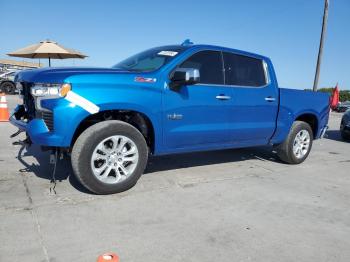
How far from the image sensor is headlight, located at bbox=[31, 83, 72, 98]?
140 inches

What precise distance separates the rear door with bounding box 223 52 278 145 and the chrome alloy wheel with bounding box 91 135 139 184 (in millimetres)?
1630

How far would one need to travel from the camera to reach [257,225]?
3.42 meters

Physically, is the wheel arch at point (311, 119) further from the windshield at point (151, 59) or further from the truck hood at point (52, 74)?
the truck hood at point (52, 74)

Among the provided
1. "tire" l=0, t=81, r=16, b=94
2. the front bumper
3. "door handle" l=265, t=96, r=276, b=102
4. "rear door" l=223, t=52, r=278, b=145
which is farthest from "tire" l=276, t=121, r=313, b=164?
"tire" l=0, t=81, r=16, b=94

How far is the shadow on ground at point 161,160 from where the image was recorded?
4652 mm

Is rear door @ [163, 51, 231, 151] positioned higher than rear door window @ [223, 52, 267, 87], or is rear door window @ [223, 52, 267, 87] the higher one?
rear door window @ [223, 52, 267, 87]

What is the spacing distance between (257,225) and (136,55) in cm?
313

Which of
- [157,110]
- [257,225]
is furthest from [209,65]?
[257,225]

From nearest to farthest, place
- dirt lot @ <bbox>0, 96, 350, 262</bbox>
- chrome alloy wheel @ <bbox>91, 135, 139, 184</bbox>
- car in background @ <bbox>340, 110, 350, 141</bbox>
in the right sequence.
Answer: dirt lot @ <bbox>0, 96, 350, 262</bbox> < chrome alloy wheel @ <bbox>91, 135, 139, 184</bbox> < car in background @ <bbox>340, 110, 350, 141</bbox>

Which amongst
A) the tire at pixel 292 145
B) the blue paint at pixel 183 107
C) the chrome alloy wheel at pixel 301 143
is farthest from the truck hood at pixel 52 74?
the chrome alloy wheel at pixel 301 143

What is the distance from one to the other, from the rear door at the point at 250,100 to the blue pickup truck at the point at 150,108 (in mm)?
15

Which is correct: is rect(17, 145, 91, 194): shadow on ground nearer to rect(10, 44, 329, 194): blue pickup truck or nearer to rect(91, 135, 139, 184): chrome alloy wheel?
rect(91, 135, 139, 184): chrome alloy wheel

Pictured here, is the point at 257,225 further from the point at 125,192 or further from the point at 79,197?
the point at 79,197

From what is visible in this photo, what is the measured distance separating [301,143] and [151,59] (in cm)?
318
